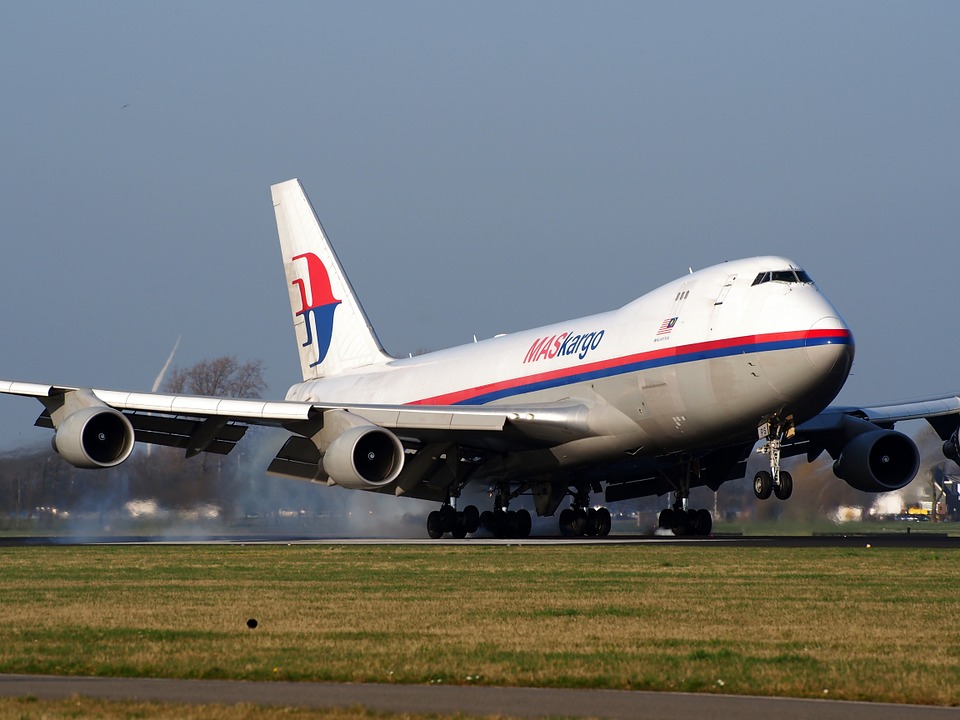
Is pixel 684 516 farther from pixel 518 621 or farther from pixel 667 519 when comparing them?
pixel 518 621

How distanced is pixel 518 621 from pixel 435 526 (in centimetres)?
2185

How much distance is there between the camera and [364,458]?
107 ft

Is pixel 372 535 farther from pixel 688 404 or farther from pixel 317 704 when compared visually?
pixel 317 704

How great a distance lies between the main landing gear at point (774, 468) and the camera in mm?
29453

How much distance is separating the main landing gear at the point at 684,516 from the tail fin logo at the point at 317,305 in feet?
47.6

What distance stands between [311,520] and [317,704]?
37.3m

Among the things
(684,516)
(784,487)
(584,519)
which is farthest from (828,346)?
(584,519)

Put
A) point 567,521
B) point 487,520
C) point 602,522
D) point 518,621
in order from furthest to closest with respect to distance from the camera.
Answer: point 567,521
point 602,522
point 487,520
point 518,621

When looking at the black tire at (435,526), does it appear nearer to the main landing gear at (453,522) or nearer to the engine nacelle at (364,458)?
the main landing gear at (453,522)

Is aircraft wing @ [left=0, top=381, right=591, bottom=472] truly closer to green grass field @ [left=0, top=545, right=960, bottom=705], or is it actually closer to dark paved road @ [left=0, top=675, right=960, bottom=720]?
green grass field @ [left=0, top=545, right=960, bottom=705]

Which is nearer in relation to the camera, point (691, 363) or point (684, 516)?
point (691, 363)

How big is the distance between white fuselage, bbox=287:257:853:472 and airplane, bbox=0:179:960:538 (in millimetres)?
42

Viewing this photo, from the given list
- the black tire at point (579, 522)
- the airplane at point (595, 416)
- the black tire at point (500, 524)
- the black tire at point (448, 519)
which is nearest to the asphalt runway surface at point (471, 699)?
the airplane at point (595, 416)

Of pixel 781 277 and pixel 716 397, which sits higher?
pixel 781 277
